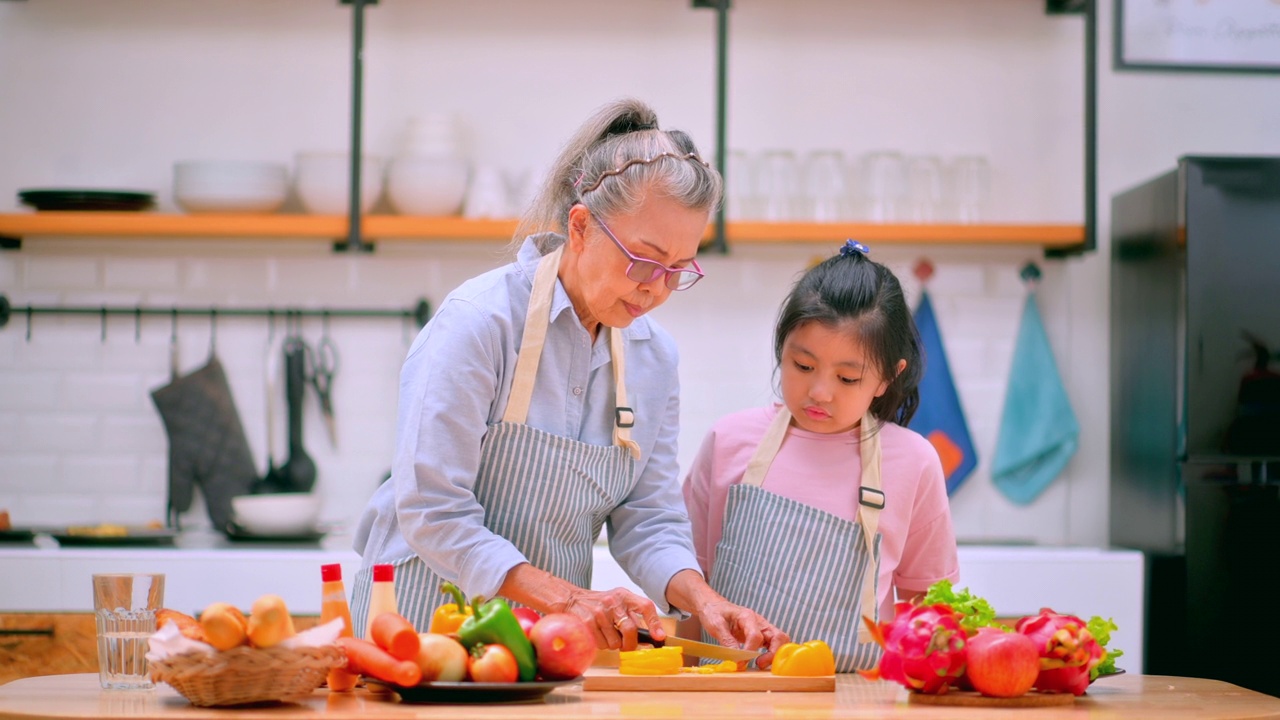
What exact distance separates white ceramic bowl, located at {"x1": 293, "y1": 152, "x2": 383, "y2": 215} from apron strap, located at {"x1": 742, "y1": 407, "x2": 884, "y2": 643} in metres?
1.87

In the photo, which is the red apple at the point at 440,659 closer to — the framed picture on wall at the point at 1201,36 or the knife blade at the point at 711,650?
the knife blade at the point at 711,650

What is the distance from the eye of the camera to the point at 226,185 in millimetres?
3727

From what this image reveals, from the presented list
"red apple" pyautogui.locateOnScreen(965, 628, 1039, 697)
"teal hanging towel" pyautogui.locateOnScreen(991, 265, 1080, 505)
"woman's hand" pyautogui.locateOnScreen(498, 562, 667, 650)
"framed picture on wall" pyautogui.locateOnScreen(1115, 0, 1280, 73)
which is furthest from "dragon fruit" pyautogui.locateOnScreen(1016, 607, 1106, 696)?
"framed picture on wall" pyautogui.locateOnScreen(1115, 0, 1280, 73)

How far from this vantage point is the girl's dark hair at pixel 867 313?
218 centimetres

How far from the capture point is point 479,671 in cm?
156

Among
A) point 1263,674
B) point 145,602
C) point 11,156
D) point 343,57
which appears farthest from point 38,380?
point 1263,674

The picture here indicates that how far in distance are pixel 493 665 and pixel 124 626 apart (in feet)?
1.65

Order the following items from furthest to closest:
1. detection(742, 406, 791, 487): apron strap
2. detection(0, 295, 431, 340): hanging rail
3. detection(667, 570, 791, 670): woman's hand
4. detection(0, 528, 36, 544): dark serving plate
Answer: detection(0, 295, 431, 340): hanging rail
detection(0, 528, 36, 544): dark serving plate
detection(742, 406, 791, 487): apron strap
detection(667, 570, 791, 670): woman's hand

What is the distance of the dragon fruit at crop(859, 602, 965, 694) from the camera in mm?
1654

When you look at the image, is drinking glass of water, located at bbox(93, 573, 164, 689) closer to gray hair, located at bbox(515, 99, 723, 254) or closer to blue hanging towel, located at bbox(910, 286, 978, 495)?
gray hair, located at bbox(515, 99, 723, 254)

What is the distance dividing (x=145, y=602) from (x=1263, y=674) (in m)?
2.82

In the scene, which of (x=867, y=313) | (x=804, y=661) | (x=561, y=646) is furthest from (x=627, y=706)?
(x=867, y=313)

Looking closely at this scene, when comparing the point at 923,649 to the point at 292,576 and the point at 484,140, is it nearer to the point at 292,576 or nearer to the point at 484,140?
the point at 292,576

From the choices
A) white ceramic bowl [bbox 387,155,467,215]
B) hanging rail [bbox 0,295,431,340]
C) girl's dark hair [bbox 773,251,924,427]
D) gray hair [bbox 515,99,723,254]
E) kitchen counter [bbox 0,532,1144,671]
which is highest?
white ceramic bowl [bbox 387,155,467,215]
